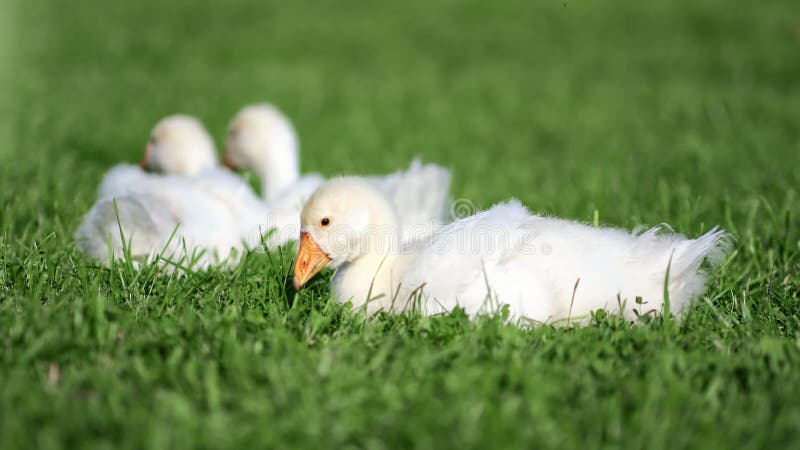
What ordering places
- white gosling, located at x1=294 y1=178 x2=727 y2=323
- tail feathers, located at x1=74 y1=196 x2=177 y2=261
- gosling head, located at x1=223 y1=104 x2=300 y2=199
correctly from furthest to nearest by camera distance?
gosling head, located at x1=223 y1=104 x2=300 y2=199, tail feathers, located at x1=74 y1=196 x2=177 y2=261, white gosling, located at x1=294 y1=178 x2=727 y2=323

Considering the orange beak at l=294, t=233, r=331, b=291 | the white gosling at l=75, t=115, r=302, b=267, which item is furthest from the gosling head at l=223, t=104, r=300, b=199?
the orange beak at l=294, t=233, r=331, b=291

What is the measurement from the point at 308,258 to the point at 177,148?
255cm

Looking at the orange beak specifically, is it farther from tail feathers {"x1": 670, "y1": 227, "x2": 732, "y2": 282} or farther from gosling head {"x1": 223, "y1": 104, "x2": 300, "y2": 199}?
gosling head {"x1": 223, "y1": 104, "x2": 300, "y2": 199}

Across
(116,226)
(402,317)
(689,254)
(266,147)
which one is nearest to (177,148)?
(266,147)

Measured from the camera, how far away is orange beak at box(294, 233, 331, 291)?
3.90 meters

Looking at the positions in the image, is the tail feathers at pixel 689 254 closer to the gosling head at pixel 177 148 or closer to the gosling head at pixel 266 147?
the gosling head at pixel 177 148

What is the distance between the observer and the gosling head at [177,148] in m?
6.05

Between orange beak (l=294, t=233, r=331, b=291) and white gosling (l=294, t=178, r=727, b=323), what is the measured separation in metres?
0.03

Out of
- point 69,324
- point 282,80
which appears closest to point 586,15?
point 282,80

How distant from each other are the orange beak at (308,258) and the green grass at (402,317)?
0.47ft

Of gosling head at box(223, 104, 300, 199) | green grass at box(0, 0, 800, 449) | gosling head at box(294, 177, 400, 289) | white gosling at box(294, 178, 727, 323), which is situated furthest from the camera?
gosling head at box(223, 104, 300, 199)

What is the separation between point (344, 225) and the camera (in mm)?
3879

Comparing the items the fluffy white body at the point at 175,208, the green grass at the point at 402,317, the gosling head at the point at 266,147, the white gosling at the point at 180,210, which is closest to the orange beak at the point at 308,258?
the green grass at the point at 402,317

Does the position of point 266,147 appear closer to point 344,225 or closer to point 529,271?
point 344,225
